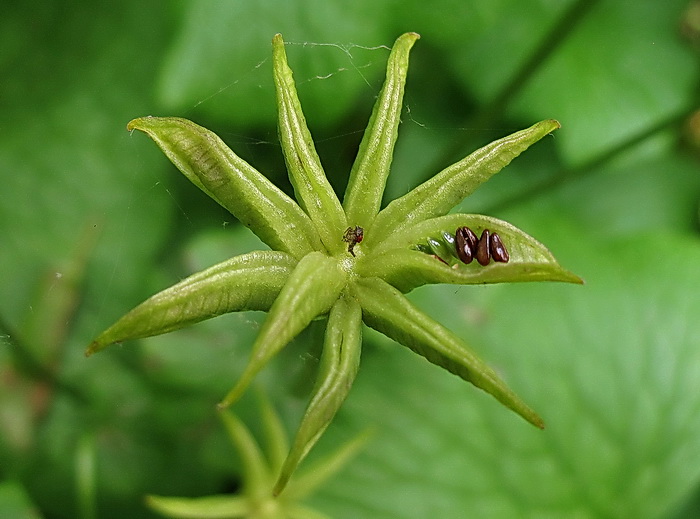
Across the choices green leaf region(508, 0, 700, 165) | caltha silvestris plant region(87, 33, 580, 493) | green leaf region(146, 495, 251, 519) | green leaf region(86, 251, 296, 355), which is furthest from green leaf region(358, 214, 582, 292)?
green leaf region(508, 0, 700, 165)

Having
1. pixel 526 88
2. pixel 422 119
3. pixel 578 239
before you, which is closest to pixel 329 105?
pixel 422 119

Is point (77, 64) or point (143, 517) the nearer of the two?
point (143, 517)

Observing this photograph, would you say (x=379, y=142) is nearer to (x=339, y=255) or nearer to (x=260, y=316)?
(x=339, y=255)

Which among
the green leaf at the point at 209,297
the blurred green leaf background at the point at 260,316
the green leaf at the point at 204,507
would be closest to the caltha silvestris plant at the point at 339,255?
the green leaf at the point at 209,297

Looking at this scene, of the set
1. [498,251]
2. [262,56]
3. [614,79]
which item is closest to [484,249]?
[498,251]

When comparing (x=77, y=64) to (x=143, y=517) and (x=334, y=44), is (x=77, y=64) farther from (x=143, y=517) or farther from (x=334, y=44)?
(x=143, y=517)

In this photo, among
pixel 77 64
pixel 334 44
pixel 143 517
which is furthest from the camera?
pixel 77 64
